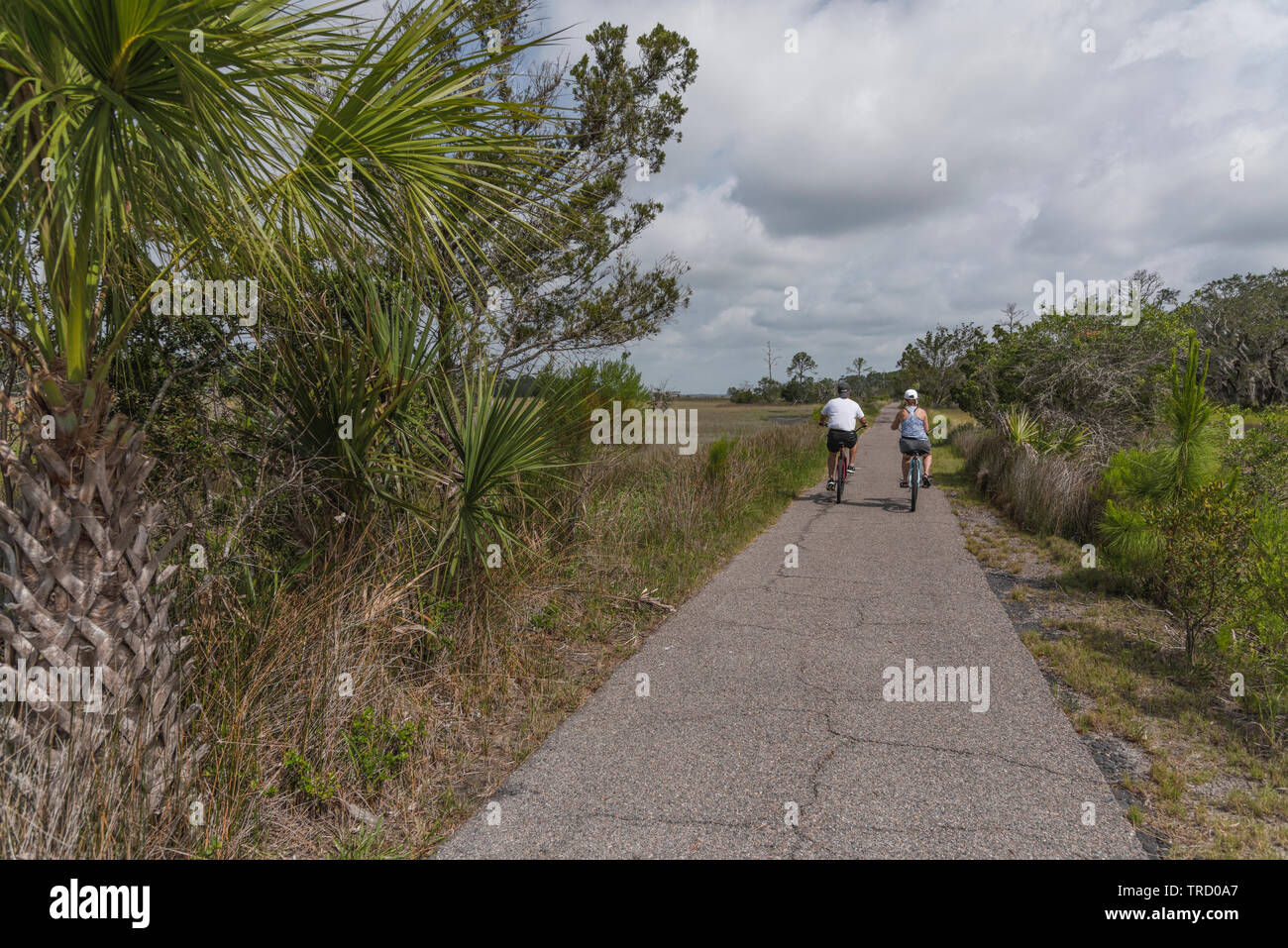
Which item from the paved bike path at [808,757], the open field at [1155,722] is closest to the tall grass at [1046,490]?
the open field at [1155,722]

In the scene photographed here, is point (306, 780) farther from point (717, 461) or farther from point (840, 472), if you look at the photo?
point (840, 472)

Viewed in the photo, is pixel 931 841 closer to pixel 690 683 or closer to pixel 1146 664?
pixel 690 683

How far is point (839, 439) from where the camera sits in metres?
12.5

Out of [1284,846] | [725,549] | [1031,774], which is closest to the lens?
[1284,846]

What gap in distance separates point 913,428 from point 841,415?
1.22 meters

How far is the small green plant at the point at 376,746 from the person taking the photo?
128 inches

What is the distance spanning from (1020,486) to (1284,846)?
8446 mm

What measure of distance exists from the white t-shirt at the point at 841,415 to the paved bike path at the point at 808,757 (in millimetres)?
6074

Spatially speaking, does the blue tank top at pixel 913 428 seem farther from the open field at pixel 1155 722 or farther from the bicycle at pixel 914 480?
the open field at pixel 1155 722

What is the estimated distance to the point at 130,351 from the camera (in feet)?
13.6

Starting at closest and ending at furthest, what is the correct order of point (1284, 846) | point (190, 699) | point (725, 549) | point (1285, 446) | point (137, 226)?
point (137, 226) < point (1284, 846) < point (190, 699) < point (1285, 446) < point (725, 549)

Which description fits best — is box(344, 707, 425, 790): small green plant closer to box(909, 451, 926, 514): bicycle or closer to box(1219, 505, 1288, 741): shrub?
box(1219, 505, 1288, 741): shrub

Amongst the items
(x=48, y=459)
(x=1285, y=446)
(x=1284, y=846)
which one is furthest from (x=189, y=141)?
(x=1285, y=446)

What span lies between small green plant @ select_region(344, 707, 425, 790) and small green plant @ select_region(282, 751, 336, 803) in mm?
158
